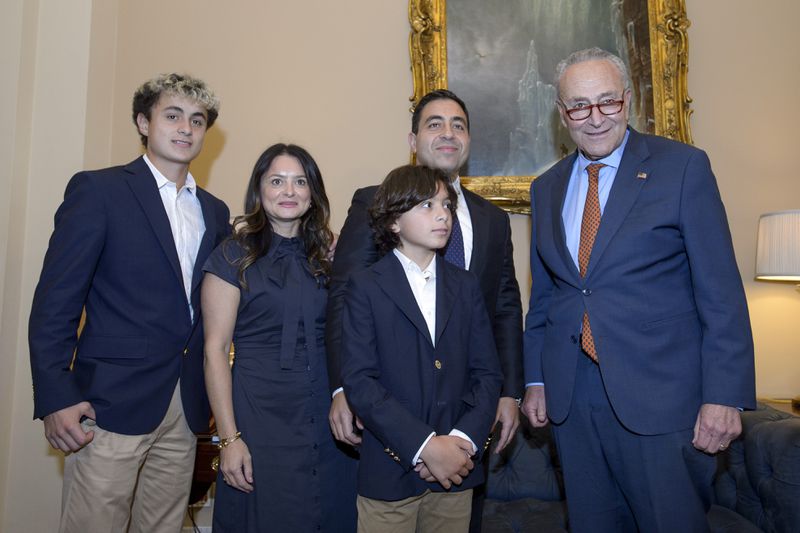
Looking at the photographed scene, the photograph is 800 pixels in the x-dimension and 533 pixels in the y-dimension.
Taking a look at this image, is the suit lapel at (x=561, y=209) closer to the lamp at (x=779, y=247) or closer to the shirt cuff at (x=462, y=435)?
the shirt cuff at (x=462, y=435)

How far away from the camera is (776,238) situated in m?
2.97

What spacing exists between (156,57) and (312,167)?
1839mm

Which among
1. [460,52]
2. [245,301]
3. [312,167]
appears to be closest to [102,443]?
[245,301]

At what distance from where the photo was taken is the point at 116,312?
6.35 feet

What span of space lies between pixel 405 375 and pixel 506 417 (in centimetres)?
46

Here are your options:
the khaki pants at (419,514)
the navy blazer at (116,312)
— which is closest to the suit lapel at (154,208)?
the navy blazer at (116,312)

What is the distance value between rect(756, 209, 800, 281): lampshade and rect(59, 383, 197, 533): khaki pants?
9.16 feet

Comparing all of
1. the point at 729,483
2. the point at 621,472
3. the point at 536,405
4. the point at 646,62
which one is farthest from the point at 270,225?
the point at 646,62

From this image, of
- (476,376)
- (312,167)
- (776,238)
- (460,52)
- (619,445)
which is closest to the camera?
(619,445)

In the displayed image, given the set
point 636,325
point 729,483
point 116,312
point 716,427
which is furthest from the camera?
point 729,483

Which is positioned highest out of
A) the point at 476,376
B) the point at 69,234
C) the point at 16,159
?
the point at 16,159

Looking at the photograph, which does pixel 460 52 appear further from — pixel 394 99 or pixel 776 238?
pixel 776 238

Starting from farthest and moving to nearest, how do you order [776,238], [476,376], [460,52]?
[460,52] → [776,238] → [476,376]

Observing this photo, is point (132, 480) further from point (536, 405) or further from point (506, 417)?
point (536, 405)
